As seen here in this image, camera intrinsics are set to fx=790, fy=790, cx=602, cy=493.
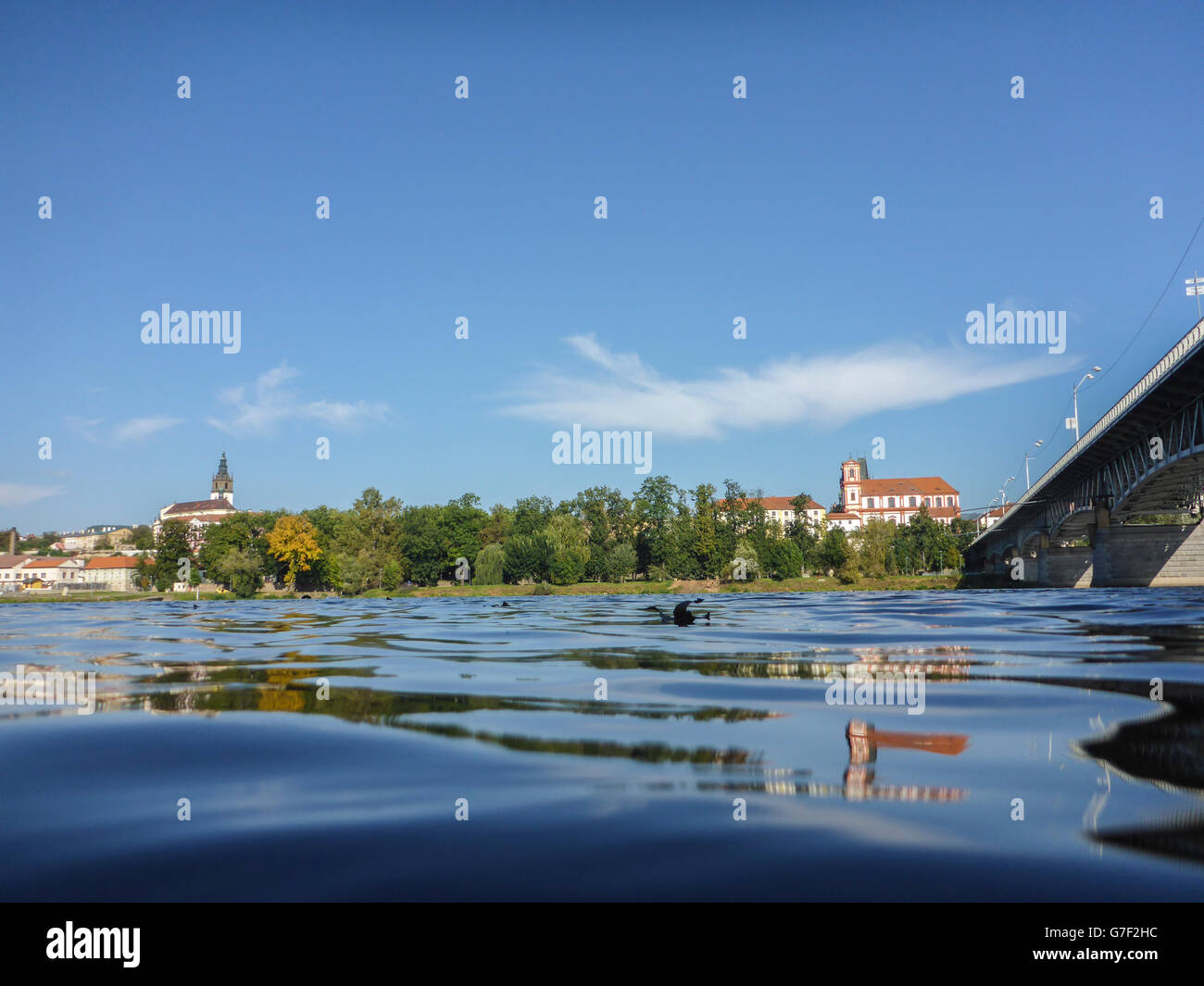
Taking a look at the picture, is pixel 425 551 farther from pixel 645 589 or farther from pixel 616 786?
pixel 616 786

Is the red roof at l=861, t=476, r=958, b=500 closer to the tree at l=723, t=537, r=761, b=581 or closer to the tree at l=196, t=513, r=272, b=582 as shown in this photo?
the tree at l=723, t=537, r=761, b=581

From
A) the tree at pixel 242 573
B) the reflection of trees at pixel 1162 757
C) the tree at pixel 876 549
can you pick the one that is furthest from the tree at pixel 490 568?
the reflection of trees at pixel 1162 757

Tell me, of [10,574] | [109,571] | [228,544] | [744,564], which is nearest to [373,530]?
[228,544]

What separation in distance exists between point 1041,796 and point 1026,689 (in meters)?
5.20

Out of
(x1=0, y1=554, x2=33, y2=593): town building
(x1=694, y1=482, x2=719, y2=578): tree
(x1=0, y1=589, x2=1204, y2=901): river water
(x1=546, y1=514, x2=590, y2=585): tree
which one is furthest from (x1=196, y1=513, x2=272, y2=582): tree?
(x1=0, y1=554, x2=33, y2=593): town building

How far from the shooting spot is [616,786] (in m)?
5.18

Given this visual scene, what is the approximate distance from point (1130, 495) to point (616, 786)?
70526 millimetres

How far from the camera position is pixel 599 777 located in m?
5.41

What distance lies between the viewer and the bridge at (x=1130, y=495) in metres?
48.9

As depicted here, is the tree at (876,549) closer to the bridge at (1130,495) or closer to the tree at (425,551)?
the bridge at (1130,495)
